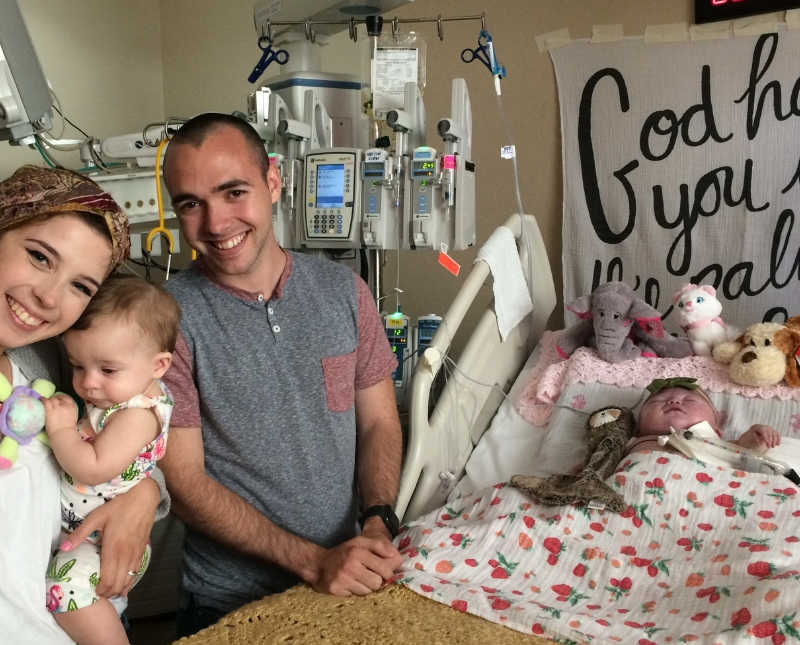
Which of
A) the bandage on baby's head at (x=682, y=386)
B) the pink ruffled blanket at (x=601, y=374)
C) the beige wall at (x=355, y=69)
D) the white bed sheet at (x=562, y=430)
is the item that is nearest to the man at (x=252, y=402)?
the white bed sheet at (x=562, y=430)

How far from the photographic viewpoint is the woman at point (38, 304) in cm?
110

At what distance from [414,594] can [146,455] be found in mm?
558

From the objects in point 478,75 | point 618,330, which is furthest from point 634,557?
point 478,75

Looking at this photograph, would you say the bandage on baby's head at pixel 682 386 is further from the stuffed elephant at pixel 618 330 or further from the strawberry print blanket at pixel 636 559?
the strawberry print blanket at pixel 636 559

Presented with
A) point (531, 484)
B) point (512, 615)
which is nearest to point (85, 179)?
point (512, 615)

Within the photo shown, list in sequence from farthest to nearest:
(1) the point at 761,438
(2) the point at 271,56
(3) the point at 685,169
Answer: (3) the point at 685,169 → (2) the point at 271,56 → (1) the point at 761,438

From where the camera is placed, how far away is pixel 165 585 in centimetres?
259

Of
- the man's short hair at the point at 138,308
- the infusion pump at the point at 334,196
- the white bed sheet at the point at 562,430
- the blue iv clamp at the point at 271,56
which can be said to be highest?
the blue iv clamp at the point at 271,56

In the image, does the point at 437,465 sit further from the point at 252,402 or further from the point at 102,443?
the point at 102,443

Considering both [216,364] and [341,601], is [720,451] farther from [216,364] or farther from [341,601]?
[216,364]

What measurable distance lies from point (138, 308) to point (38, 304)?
203 millimetres

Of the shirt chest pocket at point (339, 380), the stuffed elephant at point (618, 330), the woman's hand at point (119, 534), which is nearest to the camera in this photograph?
the woman's hand at point (119, 534)

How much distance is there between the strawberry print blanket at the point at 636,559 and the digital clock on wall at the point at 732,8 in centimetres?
211

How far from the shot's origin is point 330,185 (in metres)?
2.42
